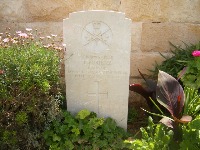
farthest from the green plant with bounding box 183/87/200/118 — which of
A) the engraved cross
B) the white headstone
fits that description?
the engraved cross

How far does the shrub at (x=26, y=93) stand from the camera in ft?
11.1

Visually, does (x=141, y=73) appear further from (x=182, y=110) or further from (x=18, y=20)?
(x=18, y=20)

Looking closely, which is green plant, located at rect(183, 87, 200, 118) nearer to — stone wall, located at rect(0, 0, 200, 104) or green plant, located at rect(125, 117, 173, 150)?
Result: green plant, located at rect(125, 117, 173, 150)

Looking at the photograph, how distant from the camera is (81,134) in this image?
373 cm

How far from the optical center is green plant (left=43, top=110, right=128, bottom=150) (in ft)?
11.9

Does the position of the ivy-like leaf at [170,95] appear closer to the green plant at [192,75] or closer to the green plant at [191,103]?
the green plant at [191,103]

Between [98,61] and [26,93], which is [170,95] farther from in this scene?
[26,93]

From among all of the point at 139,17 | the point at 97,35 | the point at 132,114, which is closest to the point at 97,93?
the point at 97,35

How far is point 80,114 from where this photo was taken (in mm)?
3812

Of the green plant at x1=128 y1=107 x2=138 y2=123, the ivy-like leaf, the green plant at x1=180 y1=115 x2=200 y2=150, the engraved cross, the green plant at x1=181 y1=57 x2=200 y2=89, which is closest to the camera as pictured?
the green plant at x1=180 y1=115 x2=200 y2=150

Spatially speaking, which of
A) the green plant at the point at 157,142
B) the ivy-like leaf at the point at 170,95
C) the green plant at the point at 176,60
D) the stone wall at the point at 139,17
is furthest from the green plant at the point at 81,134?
the stone wall at the point at 139,17

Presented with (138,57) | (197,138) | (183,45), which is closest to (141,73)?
(138,57)

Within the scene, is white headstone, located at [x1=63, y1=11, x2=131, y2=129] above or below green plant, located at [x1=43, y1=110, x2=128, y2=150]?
above

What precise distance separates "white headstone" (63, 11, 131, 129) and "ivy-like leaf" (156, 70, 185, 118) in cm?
37
